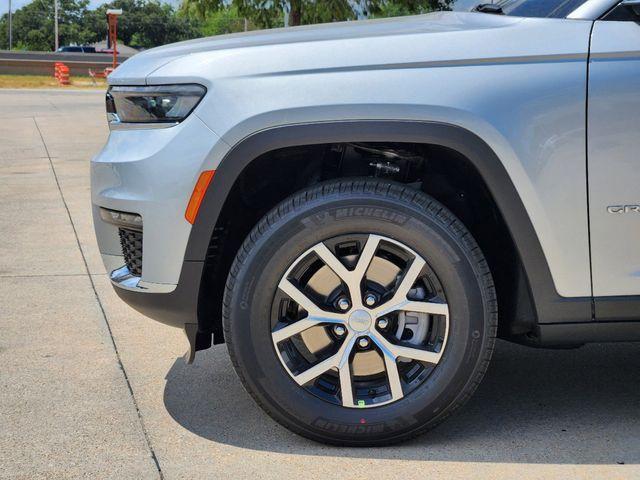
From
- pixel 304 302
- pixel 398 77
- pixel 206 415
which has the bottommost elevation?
pixel 206 415

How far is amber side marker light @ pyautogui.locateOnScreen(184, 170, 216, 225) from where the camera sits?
307 centimetres

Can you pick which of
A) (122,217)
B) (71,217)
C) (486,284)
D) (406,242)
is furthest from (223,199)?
(71,217)

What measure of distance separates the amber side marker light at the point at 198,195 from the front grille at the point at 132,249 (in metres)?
0.24

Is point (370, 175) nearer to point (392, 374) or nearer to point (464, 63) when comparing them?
point (464, 63)

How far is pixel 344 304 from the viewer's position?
3.14 metres

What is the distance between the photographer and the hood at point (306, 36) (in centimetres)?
315

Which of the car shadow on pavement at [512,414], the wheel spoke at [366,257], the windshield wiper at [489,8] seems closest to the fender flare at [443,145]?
the wheel spoke at [366,257]

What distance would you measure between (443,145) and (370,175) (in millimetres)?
458

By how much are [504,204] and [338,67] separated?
68 cm


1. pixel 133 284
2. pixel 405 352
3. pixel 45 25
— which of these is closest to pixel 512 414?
pixel 405 352

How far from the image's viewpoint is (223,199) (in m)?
3.09

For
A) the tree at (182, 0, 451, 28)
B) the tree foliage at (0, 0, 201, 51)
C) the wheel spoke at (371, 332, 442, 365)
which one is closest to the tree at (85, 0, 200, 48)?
the tree foliage at (0, 0, 201, 51)

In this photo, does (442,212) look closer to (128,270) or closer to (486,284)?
(486,284)

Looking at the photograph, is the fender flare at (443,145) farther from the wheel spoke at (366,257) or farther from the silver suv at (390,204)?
the wheel spoke at (366,257)
